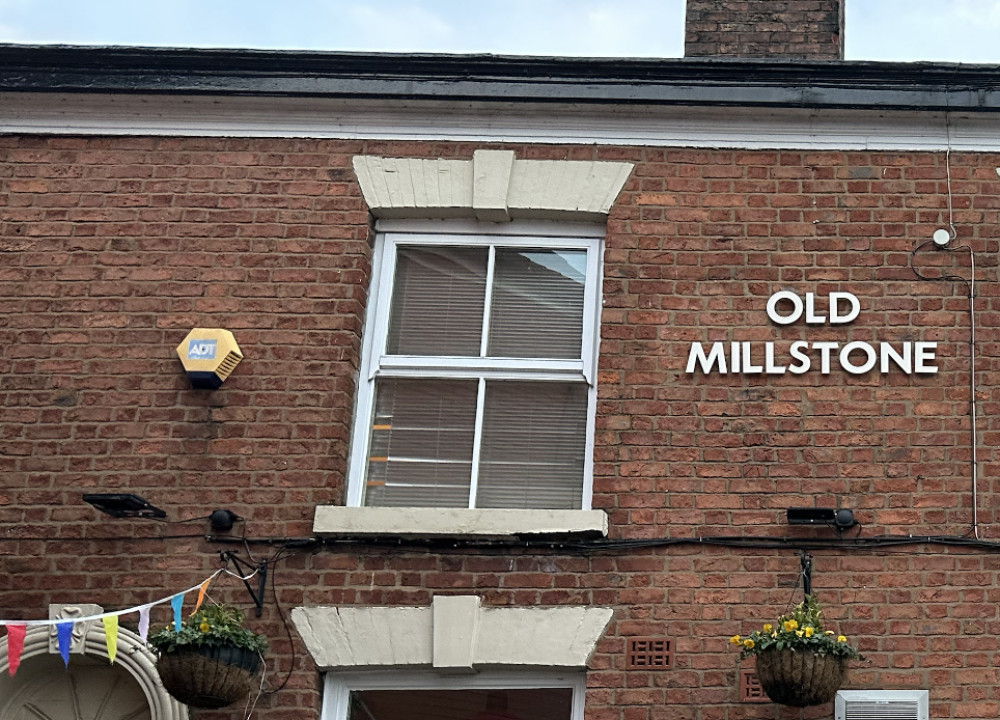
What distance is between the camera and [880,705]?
6953mm

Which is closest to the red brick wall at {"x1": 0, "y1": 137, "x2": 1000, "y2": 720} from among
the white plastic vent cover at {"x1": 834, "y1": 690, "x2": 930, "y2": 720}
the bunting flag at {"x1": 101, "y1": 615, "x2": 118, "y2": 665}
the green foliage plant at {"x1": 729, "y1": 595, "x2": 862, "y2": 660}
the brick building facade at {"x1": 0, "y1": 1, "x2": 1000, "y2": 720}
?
the brick building facade at {"x1": 0, "y1": 1, "x2": 1000, "y2": 720}

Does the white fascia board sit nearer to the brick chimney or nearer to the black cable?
the brick chimney

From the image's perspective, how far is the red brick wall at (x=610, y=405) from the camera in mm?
7250

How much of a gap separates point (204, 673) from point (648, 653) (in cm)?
209

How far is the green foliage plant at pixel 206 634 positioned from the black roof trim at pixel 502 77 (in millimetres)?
3103

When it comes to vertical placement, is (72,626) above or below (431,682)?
above

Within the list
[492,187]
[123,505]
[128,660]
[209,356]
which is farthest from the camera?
[492,187]

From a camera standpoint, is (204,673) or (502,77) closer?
Answer: (204,673)

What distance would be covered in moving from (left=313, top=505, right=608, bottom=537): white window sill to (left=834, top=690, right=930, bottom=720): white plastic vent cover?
4.55 ft

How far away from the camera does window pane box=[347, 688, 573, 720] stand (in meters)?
7.28

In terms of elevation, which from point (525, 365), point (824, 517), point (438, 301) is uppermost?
point (438, 301)

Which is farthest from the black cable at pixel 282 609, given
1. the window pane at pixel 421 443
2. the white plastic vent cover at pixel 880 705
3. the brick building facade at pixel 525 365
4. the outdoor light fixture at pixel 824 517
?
the white plastic vent cover at pixel 880 705

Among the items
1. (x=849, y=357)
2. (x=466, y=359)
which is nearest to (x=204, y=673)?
(x=466, y=359)

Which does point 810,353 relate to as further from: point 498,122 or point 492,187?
point 498,122
